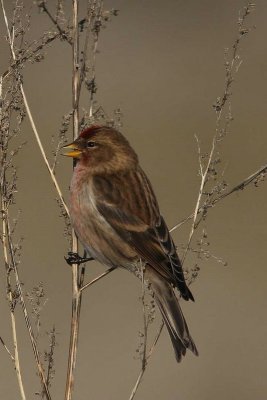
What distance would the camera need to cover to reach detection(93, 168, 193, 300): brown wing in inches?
237

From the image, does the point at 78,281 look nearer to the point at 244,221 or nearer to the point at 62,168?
the point at 244,221

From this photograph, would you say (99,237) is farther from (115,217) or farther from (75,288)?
(75,288)

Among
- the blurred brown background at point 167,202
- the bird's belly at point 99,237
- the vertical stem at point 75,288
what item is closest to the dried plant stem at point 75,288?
the vertical stem at point 75,288

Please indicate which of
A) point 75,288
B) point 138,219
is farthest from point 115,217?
point 75,288

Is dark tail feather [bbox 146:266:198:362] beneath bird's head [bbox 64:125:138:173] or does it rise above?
beneath

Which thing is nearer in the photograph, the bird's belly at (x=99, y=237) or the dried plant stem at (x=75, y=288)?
the dried plant stem at (x=75, y=288)

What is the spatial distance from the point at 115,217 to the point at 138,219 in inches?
5.4

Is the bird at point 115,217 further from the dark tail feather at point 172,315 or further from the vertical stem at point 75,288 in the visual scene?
the vertical stem at point 75,288

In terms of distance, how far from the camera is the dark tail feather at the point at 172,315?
18.6 feet

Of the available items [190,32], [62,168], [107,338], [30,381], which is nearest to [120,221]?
[30,381]

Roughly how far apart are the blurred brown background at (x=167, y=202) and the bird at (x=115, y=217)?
1020 mm

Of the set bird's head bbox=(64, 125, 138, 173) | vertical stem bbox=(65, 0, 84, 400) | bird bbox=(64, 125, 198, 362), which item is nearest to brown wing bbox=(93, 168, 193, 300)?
bird bbox=(64, 125, 198, 362)

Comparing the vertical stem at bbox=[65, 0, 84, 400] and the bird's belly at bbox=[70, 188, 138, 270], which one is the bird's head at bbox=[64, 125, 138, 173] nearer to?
the bird's belly at bbox=[70, 188, 138, 270]

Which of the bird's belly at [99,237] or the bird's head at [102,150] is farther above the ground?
the bird's head at [102,150]
